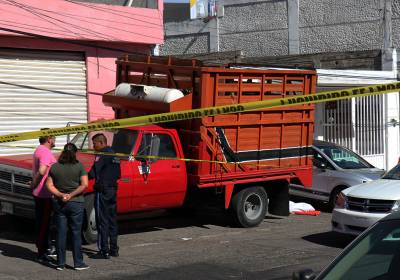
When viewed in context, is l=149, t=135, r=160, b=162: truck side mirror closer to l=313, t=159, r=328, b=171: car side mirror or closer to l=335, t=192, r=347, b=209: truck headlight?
l=335, t=192, r=347, b=209: truck headlight

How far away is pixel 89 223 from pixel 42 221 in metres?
1.12

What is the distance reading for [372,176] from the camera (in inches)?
587

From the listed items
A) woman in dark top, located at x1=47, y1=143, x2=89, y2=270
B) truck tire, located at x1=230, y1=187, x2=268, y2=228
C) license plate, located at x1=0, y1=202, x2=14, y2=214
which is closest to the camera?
woman in dark top, located at x1=47, y1=143, x2=89, y2=270

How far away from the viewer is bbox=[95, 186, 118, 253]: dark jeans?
9781 mm

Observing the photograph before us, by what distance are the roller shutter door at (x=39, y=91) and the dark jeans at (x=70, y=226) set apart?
4867 millimetres

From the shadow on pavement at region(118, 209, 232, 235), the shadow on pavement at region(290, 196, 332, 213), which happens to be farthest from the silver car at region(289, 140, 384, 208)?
the shadow on pavement at region(118, 209, 232, 235)

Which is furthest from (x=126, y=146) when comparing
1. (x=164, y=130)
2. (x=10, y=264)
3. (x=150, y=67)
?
(x=10, y=264)

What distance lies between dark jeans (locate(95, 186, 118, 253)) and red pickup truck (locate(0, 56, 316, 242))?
2.63 feet

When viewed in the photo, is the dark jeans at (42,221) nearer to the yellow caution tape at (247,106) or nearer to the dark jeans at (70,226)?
the dark jeans at (70,226)

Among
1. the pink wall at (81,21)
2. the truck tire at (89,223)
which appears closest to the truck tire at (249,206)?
the truck tire at (89,223)

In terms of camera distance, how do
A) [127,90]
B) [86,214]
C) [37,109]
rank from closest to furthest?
[86,214] < [127,90] < [37,109]

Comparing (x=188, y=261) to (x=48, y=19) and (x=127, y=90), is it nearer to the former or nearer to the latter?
(x=127, y=90)

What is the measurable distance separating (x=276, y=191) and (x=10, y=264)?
5.90 metres

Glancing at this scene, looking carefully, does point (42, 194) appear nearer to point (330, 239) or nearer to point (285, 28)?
point (330, 239)
